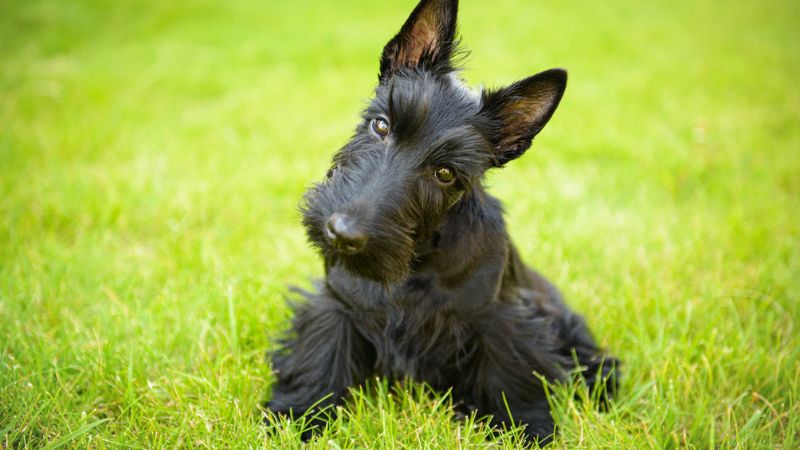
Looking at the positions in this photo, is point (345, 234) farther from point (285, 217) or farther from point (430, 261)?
point (285, 217)

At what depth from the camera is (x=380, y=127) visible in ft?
9.02

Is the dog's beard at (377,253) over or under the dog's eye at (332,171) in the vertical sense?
under

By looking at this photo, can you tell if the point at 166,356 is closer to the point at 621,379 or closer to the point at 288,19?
the point at 621,379

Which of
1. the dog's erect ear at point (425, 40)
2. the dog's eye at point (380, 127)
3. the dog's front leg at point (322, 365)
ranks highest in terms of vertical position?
the dog's erect ear at point (425, 40)

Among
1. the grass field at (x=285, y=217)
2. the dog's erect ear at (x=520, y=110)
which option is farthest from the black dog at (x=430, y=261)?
the grass field at (x=285, y=217)

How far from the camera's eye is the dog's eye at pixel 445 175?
2631mm

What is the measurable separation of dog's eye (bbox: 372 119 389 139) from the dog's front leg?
35.7 inches

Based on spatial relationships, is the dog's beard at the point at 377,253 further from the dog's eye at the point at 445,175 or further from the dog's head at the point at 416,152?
the dog's eye at the point at 445,175

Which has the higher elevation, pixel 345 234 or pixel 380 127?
pixel 380 127

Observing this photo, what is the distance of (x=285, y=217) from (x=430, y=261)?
98.4 inches

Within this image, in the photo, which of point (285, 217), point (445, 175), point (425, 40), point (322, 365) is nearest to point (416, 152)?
point (445, 175)

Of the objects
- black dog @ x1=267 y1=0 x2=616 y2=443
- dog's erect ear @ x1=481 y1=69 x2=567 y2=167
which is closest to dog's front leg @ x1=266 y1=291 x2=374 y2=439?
black dog @ x1=267 y1=0 x2=616 y2=443

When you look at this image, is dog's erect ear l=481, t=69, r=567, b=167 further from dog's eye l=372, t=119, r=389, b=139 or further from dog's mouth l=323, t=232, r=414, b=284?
dog's mouth l=323, t=232, r=414, b=284

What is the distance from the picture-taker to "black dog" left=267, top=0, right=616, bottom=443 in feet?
8.38
